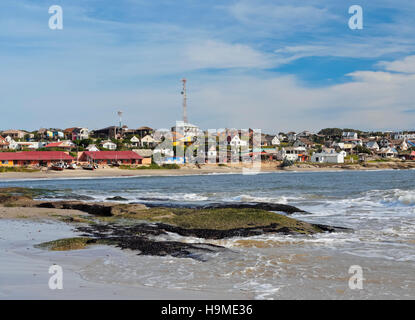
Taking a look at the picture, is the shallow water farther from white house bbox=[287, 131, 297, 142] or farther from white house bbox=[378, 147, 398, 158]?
white house bbox=[287, 131, 297, 142]

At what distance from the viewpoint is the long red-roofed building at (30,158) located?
251 feet

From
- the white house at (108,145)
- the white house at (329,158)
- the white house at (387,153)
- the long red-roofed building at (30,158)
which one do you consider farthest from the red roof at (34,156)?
the white house at (387,153)

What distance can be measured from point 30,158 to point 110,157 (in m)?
15.4

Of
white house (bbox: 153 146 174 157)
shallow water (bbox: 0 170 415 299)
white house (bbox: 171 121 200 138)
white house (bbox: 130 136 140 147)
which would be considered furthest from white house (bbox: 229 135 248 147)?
shallow water (bbox: 0 170 415 299)

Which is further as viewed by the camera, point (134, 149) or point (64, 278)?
point (134, 149)

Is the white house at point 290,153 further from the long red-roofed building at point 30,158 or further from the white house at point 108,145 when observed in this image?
the long red-roofed building at point 30,158

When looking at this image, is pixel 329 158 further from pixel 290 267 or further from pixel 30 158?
pixel 290 267

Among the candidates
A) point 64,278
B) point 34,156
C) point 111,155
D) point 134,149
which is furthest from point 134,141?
point 64,278

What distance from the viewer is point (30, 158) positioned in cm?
7806

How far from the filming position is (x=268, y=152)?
108312mm

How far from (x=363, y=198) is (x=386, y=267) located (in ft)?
62.7

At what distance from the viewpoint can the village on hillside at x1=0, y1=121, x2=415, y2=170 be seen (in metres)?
80.6

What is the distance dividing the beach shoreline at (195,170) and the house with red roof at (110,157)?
23.7ft

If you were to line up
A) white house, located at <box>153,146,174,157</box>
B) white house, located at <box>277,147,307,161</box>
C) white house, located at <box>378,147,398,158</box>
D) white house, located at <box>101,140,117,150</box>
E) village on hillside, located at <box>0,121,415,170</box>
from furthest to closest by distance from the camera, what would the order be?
white house, located at <box>378,147,398,158</box>, white house, located at <box>277,147,307,161</box>, white house, located at <box>101,140,117,150</box>, white house, located at <box>153,146,174,157</box>, village on hillside, located at <box>0,121,415,170</box>
